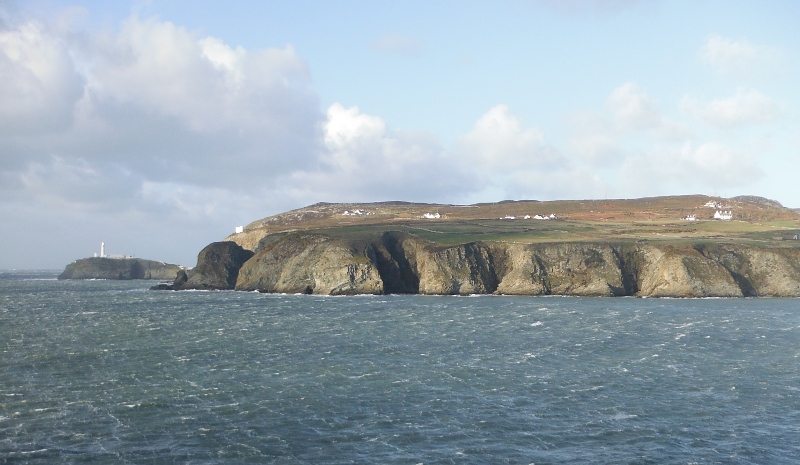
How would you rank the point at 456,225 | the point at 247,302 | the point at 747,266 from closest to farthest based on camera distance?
the point at 247,302 → the point at 747,266 → the point at 456,225

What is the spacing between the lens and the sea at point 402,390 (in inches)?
1172

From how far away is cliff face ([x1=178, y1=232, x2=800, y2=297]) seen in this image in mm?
102500

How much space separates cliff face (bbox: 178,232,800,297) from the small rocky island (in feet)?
0.50

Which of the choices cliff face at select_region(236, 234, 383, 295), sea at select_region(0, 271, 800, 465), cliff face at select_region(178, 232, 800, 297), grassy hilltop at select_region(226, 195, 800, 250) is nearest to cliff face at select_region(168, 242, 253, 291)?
cliff face at select_region(236, 234, 383, 295)

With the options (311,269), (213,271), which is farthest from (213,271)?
(311,269)

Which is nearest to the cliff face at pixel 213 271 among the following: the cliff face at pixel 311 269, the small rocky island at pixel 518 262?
the small rocky island at pixel 518 262

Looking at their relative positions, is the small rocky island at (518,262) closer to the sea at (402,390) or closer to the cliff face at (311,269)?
the cliff face at (311,269)

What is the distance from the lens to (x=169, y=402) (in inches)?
1454

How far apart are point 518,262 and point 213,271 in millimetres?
56078

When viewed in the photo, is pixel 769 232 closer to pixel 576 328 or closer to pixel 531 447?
pixel 576 328

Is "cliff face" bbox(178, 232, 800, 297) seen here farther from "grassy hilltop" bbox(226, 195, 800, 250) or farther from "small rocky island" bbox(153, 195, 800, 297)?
"grassy hilltop" bbox(226, 195, 800, 250)

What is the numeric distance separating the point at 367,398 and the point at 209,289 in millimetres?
93965

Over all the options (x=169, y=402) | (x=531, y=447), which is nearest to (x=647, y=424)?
(x=531, y=447)

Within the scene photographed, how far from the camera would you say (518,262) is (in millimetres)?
109750
